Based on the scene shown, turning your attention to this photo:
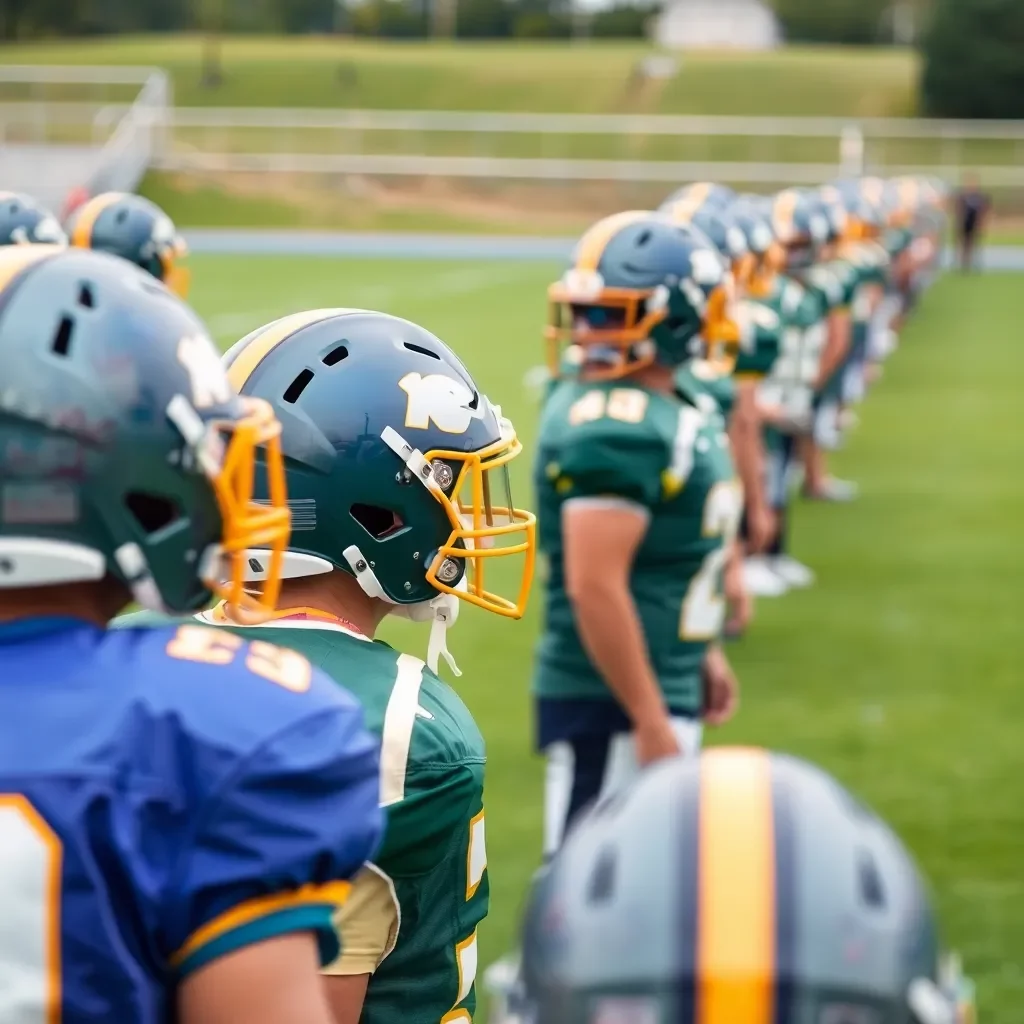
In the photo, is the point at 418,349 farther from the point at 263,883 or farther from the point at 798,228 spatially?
the point at 798,228

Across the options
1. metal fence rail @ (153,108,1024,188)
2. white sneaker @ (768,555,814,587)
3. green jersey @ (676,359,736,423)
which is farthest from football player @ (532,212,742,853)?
metal fence rail @ (153,108,1024,188)

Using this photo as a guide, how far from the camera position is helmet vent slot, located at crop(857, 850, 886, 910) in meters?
1.39

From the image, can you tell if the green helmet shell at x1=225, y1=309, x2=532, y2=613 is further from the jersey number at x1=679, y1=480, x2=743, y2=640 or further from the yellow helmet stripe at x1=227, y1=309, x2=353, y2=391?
the jersey number at x1=679, y1=480, x2=743, y2=640

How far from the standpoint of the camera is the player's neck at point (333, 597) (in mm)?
2662

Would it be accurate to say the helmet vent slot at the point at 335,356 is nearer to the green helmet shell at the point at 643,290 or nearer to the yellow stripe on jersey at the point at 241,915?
the yellow stripe on jersey at the point at 241,915

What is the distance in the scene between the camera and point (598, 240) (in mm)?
5086

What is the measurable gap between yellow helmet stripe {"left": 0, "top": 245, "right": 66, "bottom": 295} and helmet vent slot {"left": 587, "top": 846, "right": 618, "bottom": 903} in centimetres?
85

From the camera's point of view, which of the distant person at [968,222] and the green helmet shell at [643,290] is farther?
the distant person at [968,222]

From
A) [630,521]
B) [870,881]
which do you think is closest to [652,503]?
[630,521]

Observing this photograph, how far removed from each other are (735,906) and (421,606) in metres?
1.56

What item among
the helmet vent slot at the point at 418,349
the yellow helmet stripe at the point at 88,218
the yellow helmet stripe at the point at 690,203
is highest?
the helmet vent slot at the point at 418,349

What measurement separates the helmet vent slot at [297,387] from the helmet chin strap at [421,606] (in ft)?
0.77

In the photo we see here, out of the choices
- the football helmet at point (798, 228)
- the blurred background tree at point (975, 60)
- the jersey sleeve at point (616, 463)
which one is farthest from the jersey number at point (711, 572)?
the blurred background tree at point (975, 60)

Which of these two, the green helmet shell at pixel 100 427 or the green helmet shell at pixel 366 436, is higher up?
the green helmet shell at pixel 100 427
